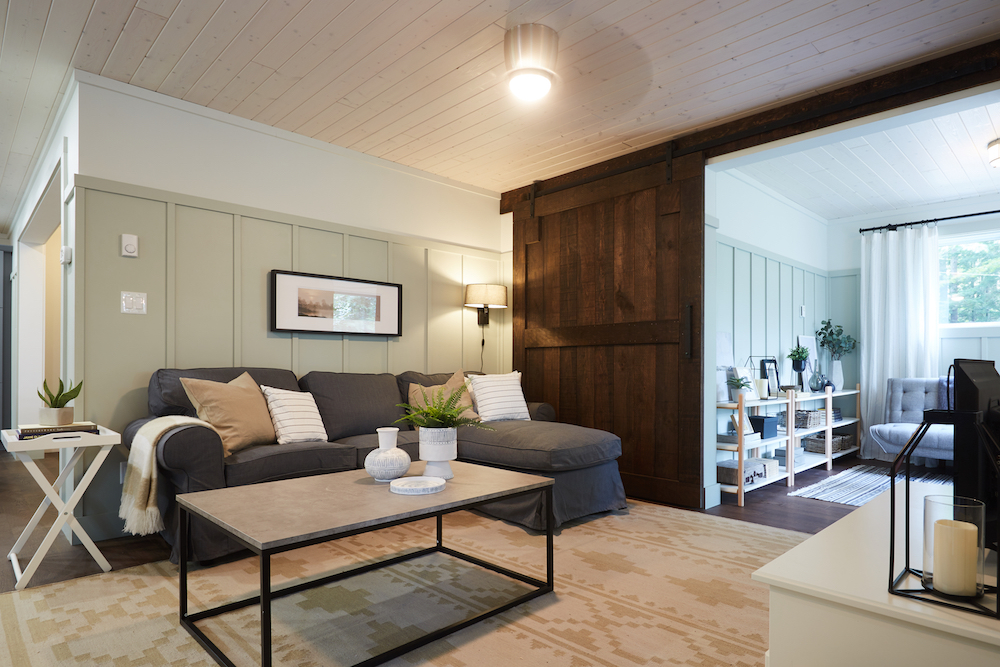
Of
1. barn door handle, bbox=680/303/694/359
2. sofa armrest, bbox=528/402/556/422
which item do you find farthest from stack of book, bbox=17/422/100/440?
barn door handle, bbox=680/303/694/359

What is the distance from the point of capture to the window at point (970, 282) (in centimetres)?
584

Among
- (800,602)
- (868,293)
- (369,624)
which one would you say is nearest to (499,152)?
(369,624)

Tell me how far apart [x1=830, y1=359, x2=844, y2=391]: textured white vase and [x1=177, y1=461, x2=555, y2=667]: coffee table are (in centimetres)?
551

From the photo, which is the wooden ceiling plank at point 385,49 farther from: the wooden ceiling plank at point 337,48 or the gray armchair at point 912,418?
the gray armchair at point 912,418

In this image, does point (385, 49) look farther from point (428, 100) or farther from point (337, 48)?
point (428, 100)

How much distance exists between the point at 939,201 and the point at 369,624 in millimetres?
6966

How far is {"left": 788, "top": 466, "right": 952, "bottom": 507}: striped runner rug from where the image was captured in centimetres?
438

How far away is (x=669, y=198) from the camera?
4215 mm

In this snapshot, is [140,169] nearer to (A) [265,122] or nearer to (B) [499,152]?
(A) [265,122]

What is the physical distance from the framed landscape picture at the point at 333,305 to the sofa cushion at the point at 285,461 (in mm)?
1073

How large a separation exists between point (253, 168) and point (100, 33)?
117cm

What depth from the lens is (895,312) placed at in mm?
6148

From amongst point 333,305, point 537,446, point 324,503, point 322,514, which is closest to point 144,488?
point 324,503

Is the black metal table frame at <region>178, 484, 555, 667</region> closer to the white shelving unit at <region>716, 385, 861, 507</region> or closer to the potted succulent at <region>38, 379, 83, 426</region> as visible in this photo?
the potted succulent at <region>38, 379, 83, 426</region>
